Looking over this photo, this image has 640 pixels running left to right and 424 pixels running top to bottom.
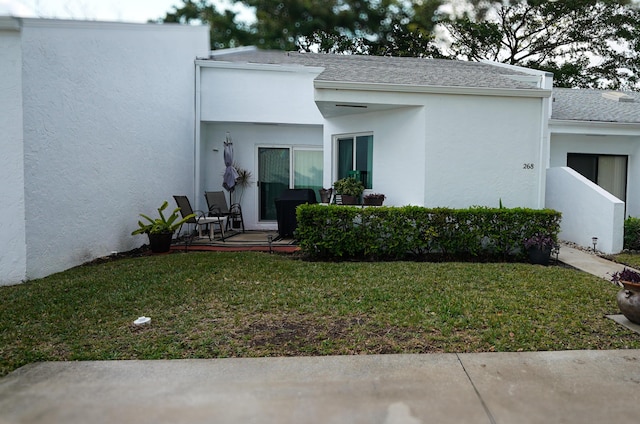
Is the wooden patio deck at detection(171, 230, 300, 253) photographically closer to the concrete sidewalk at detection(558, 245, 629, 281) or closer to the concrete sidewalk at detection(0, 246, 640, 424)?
the concrete sidewalk at detection(558, 245, 629, 281)

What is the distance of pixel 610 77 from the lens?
2216 cm

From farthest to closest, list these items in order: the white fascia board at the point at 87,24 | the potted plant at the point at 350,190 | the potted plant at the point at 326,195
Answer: the potted plant at the point at 326,195 → the potted plant at the point at 350,190 → the white fascia board at the point at 87,24

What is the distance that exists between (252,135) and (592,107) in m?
9.90

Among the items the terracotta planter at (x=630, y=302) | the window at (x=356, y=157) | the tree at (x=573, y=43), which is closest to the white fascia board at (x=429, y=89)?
the window at (x=356, y=157)

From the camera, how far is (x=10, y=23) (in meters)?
5.74

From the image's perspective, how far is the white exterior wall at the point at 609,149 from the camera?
37.5 feet

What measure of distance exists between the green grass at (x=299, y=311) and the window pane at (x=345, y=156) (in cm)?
349

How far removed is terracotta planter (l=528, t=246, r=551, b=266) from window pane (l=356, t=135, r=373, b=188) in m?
3.46

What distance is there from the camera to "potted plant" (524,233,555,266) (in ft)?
24.6

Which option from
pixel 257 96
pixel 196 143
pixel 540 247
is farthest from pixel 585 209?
pixel 196 143

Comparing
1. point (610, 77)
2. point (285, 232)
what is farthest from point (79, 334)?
point (610, 77)

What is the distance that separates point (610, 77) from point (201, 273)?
2439 centimetres

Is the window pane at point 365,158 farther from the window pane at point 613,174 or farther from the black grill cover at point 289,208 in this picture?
the window pane at point 613,174

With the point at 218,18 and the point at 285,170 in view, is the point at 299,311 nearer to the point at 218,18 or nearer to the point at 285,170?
the point at 218,18
